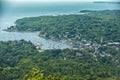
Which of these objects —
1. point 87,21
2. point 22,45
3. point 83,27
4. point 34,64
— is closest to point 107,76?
point 34,64

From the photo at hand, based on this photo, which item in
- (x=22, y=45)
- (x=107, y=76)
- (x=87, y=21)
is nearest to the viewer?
(x=107, y=76)

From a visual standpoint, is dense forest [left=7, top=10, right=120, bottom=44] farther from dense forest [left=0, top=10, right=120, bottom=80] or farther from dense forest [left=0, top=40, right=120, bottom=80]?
dense forest [left=0, top=40, right=120, bottom=80]

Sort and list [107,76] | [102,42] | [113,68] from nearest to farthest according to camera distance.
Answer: [107,76] → [113,68] → [102,42]

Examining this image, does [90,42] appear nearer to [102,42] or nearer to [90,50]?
[102,42]

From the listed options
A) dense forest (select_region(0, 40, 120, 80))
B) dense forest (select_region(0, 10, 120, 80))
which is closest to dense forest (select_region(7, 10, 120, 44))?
dense forest (select_region(0, 10, 120, 80))

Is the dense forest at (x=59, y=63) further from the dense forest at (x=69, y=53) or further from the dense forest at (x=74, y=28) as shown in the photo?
the dense forest at (x=74, y=28)

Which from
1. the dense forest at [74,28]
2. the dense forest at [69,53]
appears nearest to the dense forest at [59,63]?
the dense forest at [69,53]

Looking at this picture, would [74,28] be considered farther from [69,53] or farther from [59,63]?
[59,63]
